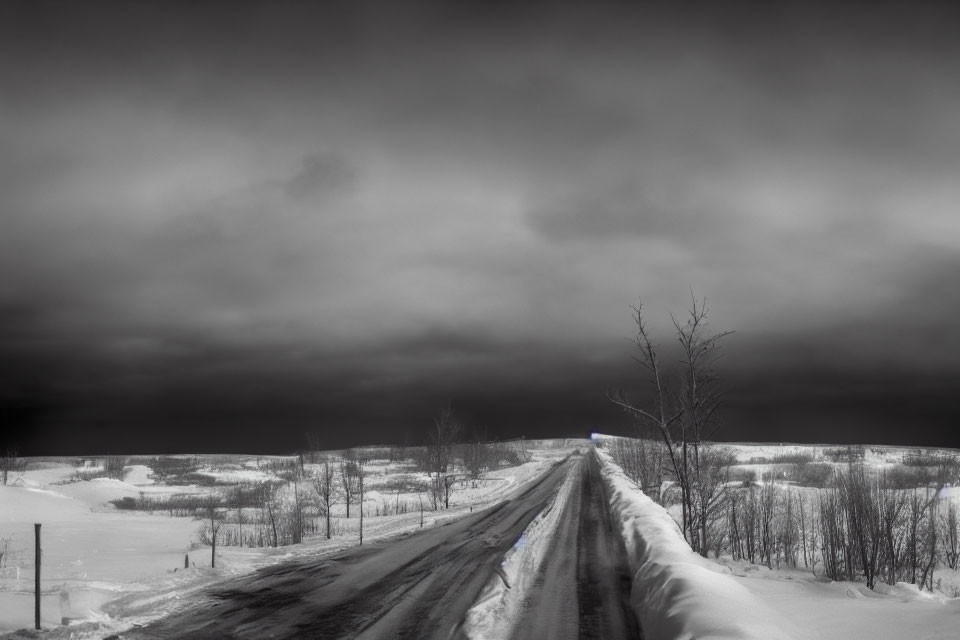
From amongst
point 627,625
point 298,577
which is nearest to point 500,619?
point 627,625

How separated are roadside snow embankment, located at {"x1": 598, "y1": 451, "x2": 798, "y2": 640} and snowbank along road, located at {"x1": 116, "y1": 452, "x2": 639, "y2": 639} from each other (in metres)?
0.51

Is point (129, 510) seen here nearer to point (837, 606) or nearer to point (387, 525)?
point (387, 525)

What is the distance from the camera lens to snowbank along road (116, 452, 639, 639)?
31.5 ft

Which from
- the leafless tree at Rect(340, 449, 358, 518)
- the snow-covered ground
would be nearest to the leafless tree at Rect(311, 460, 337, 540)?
the leafless tree at Rect(340, 449, 358, 518)

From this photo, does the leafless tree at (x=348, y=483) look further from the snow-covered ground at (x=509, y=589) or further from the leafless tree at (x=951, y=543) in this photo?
the leafless tree at (x=951, y=543)

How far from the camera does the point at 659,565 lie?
11.0 meters

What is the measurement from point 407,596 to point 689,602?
5907mm

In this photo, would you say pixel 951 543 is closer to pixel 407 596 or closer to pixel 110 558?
pixel 407 596

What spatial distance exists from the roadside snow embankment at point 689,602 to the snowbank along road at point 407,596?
1.67ft

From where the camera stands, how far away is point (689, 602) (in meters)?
8.12

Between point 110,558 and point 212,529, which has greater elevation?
point 110,558

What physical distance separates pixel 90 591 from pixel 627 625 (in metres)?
11.3

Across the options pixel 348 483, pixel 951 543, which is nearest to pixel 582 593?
pixel 951 543

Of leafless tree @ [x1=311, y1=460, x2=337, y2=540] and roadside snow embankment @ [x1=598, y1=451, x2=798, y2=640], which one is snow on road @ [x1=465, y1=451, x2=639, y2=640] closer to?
roadside snow embankment @ [x1=598, y1=451, x2=798, y2=640]
